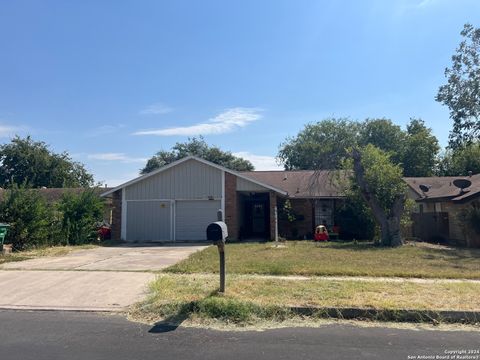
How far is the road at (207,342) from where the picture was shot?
16.1ft

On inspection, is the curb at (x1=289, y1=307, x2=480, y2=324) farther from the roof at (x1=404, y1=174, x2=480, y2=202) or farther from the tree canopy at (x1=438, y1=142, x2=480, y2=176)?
the tree canopy at (x1=438, y1=142, x2=480, y2=176)

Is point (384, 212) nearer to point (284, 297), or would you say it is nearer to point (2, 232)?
point (284, 297)

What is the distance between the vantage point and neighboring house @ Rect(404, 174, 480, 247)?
59.8 ft

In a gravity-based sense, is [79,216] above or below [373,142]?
below

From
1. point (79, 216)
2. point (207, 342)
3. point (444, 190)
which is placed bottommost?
point (207, 342)

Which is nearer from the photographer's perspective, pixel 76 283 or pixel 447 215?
pixel 76 283

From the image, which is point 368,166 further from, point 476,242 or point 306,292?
point 306,292

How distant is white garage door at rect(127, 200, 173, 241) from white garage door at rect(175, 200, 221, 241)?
0.53m

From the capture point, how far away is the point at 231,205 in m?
21.6

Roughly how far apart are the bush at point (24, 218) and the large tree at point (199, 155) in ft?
125

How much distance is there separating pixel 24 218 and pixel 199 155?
133ft

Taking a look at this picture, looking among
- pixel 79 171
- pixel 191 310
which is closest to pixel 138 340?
pixel 191 310

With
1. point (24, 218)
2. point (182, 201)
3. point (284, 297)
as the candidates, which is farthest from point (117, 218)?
point (284, 297)

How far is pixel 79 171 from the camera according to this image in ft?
187
